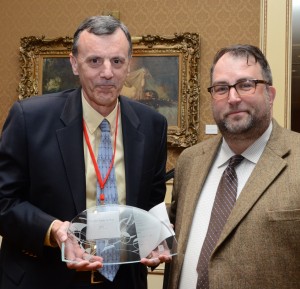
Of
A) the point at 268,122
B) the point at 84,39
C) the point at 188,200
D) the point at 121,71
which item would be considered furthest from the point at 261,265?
the point at 84,39

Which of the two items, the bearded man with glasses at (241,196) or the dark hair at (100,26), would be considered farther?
the dark hair at (100,26)

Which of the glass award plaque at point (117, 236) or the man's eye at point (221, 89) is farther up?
the man's eye at point (221, 89)

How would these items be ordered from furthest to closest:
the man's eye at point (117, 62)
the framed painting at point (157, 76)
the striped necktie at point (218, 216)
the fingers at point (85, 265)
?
the framed painting at point (157, 76)
the man's eye at point (117, 62)
the striped necktie at point (218, 216)
the fingers at point (85, 265)

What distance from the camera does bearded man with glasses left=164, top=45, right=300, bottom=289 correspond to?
1772 mm

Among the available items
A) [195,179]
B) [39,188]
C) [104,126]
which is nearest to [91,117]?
[104,126]

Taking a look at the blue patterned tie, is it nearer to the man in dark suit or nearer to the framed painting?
the man in dark suit

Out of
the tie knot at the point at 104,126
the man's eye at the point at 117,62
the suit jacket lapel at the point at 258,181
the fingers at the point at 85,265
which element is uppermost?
the man's eye at the point at 117,62

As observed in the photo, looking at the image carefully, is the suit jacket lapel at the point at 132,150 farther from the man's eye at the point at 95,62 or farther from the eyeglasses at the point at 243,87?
the eyeglasses at the point at 243,87

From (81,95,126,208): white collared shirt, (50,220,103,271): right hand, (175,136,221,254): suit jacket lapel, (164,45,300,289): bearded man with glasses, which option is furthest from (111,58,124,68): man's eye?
(50,220,103,271): right hand

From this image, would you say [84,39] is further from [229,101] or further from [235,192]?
[235,192]

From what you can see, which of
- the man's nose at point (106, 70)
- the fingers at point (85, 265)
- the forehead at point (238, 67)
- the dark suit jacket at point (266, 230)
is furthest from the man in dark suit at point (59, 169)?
the forehead at point (238, 67)

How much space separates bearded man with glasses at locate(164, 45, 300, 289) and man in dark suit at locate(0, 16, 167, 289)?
213mm

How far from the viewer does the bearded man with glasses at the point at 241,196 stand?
177cm

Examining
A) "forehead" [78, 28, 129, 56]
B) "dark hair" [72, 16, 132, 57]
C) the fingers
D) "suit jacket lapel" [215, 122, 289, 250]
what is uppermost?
"dark hair" [72, 16, 132, 57]
